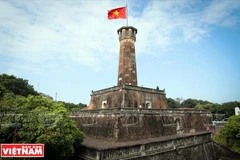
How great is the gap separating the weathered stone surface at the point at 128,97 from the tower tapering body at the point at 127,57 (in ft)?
5.59

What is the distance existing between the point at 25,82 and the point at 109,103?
24085mm

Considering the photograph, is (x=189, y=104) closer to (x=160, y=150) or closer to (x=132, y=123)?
(x=132, y=123)

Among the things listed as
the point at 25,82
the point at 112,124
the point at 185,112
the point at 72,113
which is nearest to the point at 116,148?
the point at 112,124

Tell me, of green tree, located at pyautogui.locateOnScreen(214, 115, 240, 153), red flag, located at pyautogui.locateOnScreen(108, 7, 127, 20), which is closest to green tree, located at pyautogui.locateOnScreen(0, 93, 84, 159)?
red flag, located at pyautogui.locateOnScreen(108, 7, 127, 20)

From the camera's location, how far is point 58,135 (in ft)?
29.1

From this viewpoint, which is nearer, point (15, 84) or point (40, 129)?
point (40, 129)

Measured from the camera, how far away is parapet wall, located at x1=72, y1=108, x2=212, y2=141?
12633 millimetres

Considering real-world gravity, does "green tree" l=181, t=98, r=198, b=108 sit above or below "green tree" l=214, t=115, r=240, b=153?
above

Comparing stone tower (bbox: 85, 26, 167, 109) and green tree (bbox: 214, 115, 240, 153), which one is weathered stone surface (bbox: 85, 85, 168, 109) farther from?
green tree (bbox: 214, 115, 240, 153)

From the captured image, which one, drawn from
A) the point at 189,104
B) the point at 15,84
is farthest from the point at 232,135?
the point at 189,104

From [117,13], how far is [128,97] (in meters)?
9.14

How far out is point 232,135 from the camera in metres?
16.1

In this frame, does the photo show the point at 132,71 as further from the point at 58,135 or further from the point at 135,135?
the point at 58,135

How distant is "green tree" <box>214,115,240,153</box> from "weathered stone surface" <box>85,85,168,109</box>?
6396mm
